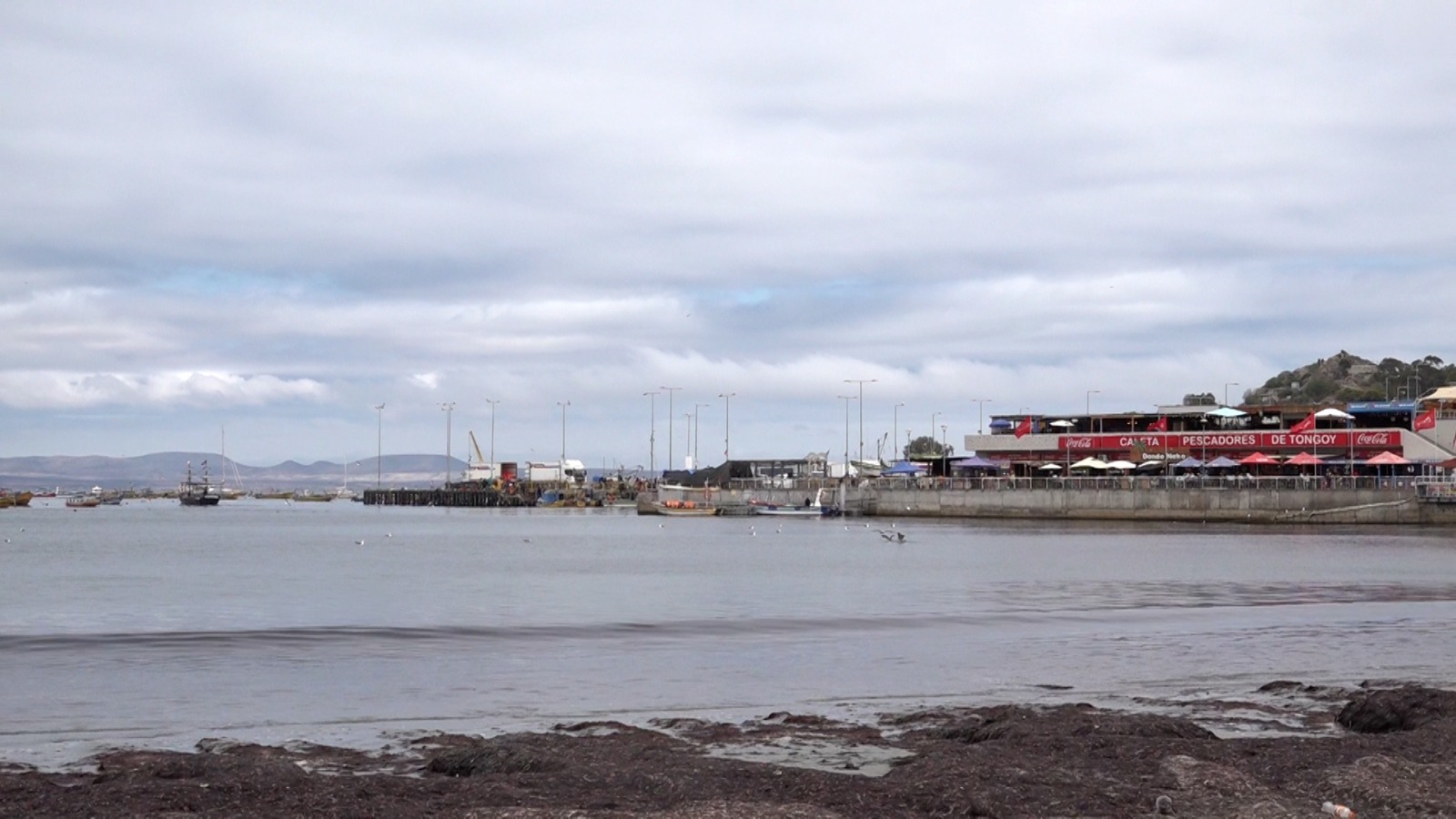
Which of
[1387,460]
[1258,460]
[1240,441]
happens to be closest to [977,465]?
[1240,441]

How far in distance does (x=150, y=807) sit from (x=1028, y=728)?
958 centimetres

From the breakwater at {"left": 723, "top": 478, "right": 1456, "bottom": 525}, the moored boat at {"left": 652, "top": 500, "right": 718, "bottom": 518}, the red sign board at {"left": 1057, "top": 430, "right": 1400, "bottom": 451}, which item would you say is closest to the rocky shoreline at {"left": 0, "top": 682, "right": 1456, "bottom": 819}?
the breakwater at {"left": 723, "top": 478, "right": 1456, "bottom": 525}

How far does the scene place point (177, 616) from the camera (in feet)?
123

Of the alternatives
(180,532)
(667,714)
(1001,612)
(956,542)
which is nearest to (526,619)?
(1001,612)

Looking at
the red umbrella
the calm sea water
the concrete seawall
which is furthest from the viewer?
the red umbrella

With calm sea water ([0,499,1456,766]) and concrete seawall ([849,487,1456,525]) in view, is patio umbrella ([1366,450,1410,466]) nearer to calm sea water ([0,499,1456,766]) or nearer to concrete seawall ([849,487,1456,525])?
concrete seawall ([849,487,1456,525])

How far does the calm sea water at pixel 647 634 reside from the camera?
21.7 metres

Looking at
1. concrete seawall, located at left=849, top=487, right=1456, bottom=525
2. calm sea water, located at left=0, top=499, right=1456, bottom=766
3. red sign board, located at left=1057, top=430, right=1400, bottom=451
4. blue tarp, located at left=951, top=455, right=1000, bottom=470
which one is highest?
red sign board, located at left=1057, top=430, right=1400, bottom=451

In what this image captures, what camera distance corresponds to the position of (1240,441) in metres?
121

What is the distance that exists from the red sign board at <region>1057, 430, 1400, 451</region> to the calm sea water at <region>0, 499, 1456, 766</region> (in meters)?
43.8

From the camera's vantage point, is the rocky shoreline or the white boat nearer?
the rocky shoreline

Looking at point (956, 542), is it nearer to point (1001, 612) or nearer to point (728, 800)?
point (1001, 612)

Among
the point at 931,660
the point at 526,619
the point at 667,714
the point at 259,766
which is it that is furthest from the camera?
the point at 526,619

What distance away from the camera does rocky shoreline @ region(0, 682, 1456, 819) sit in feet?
42.1
